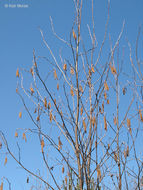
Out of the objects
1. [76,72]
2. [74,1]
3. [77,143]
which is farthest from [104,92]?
[74,1]

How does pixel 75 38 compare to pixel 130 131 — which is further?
pixel 130 131

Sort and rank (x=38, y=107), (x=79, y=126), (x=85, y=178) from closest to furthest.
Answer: (x=85, y=178), (x=79, y=126), (x=38, y=107)

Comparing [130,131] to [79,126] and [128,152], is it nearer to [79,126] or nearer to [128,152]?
[128,152]

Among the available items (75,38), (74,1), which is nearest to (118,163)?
(75,38)

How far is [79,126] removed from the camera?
196 centimetres

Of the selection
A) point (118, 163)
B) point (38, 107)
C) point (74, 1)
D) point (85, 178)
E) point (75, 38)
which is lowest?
point (85, 178)

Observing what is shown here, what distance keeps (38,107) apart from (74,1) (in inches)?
36.6

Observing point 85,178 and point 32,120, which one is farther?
point 32,120

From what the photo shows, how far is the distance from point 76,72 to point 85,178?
0.78m

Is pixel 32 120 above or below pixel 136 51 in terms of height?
below

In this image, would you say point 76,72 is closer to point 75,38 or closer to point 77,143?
point 75,38

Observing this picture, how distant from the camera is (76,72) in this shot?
73.9 inches

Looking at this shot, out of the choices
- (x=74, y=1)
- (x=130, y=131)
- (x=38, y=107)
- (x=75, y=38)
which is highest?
(x=74, y=1)

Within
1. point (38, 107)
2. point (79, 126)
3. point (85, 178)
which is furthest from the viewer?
point (38, 107)
